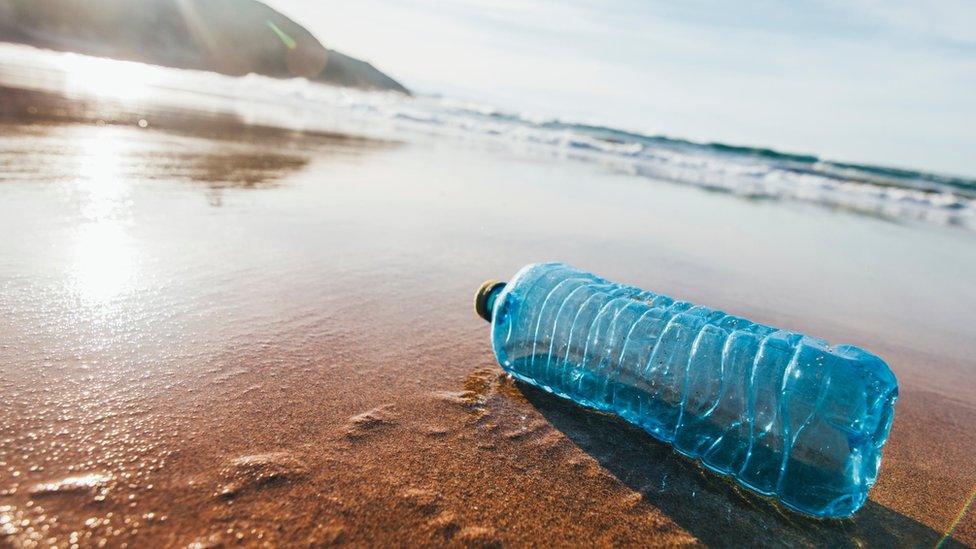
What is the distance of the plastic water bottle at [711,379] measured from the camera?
120 cm

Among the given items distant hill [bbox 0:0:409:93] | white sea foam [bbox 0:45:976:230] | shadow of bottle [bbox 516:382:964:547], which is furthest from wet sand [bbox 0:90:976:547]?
distant hill [bbox 0:0:409:93]

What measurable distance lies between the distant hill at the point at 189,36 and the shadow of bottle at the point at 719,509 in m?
31.5

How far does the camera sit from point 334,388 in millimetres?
1421

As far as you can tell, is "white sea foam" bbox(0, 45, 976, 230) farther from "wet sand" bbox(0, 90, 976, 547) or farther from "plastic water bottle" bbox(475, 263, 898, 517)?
"plastic water bottle" bbox(475, 263, 898, 517)

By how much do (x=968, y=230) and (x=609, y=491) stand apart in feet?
35.6

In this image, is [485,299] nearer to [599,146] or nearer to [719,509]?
[719,509]

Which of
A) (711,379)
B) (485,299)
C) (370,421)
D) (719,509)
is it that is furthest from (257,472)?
(711,379)

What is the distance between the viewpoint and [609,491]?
1185 mm

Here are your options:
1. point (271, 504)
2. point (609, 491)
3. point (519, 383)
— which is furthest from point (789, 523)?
point (271, 504)

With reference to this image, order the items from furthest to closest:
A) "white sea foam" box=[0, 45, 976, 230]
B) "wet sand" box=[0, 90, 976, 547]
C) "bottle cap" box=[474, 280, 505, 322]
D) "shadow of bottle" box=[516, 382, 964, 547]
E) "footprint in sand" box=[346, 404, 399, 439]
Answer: "white sea foam" box=[0, 45, 976, 230]
"bottle cap" box=[474, 280, 505, 322]
"footprint in sand" box=[346, 404, 399, 439]
"shadow of bottle" box=[516, 382, 964, 547]
"wet sand" box=[0, 90, 976, 547]

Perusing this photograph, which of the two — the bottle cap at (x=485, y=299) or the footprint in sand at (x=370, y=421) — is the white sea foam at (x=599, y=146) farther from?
the footprint in sand at (x=370, y=421)

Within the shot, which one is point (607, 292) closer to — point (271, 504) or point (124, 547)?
point (271, 504)

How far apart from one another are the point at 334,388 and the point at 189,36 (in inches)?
2143

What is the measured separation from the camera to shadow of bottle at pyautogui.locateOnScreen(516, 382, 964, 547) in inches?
44.0
